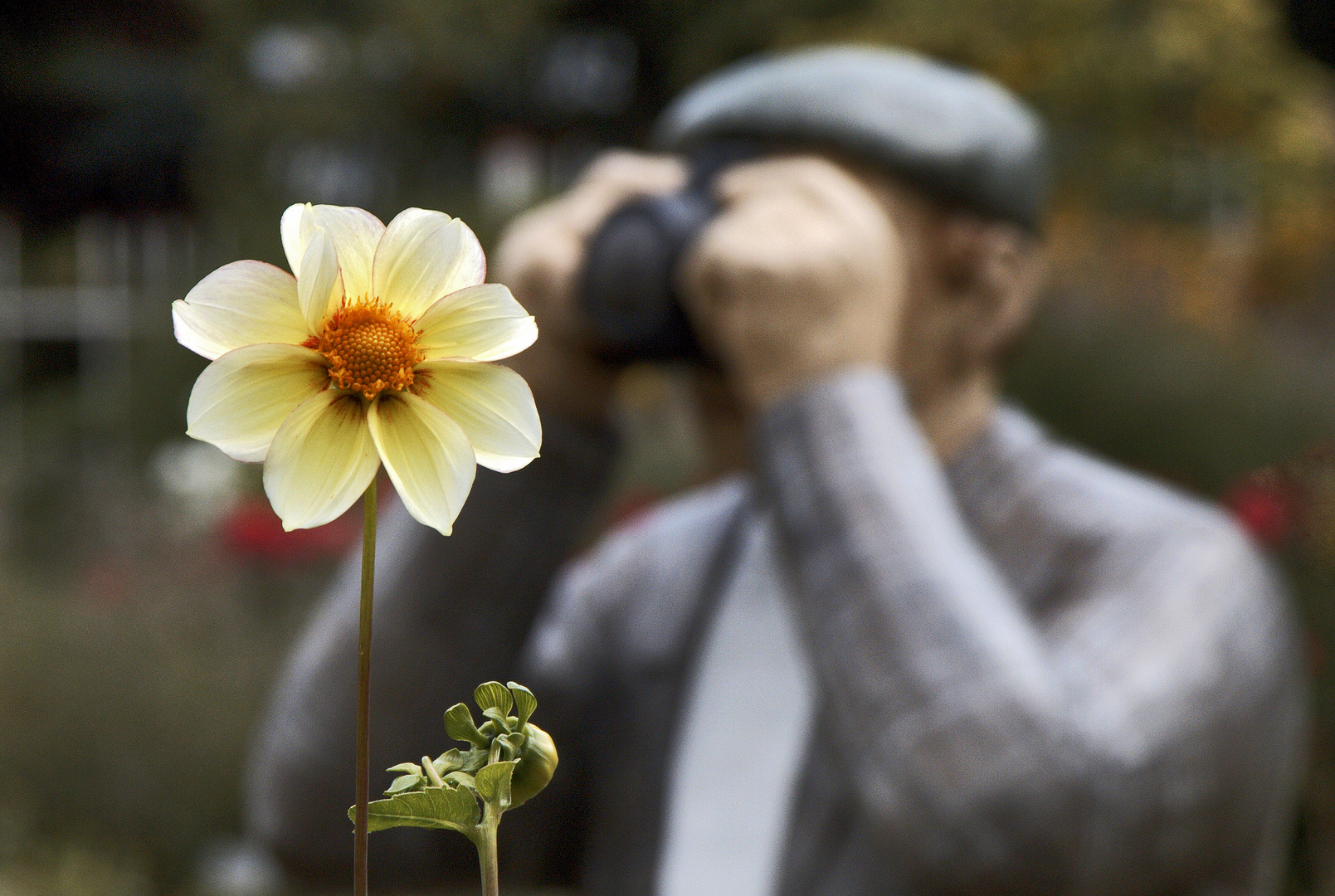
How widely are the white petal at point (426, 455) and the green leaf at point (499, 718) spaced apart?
2 centimetres

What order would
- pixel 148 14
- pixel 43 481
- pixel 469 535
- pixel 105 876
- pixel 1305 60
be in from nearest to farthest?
pixel 469 535
pixel 105 876
pixel 43 481
pixel 1305 60
pixel 148 14

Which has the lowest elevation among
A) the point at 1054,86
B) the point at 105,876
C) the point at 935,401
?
the point at 105,876

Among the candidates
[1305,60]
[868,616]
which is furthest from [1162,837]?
[1305,60]

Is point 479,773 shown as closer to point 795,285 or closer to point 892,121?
point 795,285

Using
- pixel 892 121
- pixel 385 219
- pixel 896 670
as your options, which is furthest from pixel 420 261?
pixel 385 219

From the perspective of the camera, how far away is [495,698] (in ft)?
0.49

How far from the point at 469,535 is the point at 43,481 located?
3452mm

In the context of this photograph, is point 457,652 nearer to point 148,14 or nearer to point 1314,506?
point 1314,506

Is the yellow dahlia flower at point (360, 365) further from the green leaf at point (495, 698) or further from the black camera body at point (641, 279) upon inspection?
the black camera body at point (641, 279)

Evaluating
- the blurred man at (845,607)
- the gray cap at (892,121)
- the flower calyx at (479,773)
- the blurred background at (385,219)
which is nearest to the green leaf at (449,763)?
the flower calyx at (479,773)

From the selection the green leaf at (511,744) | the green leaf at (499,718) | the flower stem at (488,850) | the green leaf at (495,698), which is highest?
the green leaf at (495,698)

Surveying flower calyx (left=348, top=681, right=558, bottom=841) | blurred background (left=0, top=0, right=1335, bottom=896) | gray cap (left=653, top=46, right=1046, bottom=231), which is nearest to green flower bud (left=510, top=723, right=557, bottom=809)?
flower calyx (left=348, top=681, right=558, bottom=841)

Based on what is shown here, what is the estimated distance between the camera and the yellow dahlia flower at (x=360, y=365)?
0.14m

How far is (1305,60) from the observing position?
21.6ft
